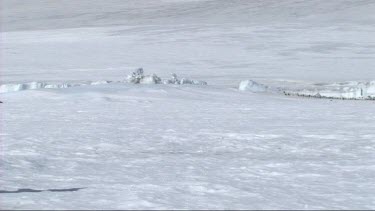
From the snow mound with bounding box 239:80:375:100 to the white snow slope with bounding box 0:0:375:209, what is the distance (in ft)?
0.76

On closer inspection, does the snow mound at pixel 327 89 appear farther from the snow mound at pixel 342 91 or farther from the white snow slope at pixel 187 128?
the white snow slope at pixel 187 128

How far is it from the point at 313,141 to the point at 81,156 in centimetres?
208

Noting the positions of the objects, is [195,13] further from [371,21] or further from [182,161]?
[182,161]

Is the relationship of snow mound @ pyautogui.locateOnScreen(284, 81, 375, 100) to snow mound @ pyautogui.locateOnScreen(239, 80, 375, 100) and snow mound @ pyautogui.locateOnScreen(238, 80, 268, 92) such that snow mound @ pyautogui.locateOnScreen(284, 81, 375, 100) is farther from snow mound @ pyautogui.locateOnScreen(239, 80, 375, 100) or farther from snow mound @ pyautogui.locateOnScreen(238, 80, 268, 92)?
snow mound @ pyautogui.locateOnScreen(238, 80, 268, 92)

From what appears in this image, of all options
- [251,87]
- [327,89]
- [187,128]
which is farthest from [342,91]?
[187,128]

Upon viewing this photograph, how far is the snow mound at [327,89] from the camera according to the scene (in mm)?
12898

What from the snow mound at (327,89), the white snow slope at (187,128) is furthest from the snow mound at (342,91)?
the white snow slope at (187,128)

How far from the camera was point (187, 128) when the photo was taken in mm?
8078

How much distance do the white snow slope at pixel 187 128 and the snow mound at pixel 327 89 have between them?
0.23 metres

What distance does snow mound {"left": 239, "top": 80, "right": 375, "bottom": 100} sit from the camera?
42.3 ft

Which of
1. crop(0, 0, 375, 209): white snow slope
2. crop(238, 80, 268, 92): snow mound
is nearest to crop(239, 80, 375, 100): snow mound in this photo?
crop(238, 80, 268, 92): snow mound

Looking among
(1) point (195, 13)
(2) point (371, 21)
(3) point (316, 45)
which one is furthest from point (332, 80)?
(1) point (195, 13)

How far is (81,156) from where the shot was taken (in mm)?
6234

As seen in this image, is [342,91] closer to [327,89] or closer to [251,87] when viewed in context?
[327,89]
